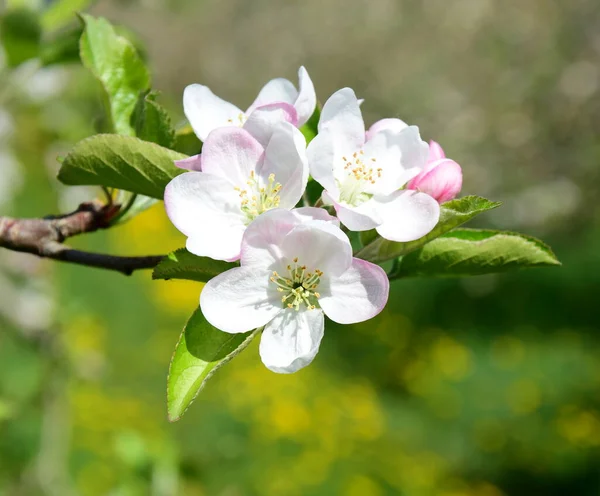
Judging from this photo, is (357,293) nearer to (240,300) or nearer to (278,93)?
(240,300)

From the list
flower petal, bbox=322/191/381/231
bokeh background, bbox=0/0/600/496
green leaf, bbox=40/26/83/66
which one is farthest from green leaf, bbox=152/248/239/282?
bokeh background, bbox=0/0/600/496

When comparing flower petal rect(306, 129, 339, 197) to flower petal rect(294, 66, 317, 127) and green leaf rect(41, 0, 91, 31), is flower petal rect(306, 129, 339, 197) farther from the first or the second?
green leaf rect(41, 0, 91, 31)

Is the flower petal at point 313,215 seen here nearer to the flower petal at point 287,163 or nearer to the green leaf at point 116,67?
the flower petal at point 287,163

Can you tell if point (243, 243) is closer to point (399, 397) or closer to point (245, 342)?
point (245, 342)

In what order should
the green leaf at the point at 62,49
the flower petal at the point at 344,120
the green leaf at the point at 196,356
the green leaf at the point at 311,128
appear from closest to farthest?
the green leaf at the point at 196,356 < the flower petal at the point at 344,120 < the green leaf at the point at 311,128 < the green leaf at the point at 62,49

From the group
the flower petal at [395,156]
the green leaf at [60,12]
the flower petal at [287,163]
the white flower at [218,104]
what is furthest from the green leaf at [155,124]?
the green leaf at [60,12]

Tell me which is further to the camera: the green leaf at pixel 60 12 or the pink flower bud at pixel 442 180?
the green leaf at pixel 60 12

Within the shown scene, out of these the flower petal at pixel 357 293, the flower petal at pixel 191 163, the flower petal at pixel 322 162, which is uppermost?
the flower petal at pixel 322 162
